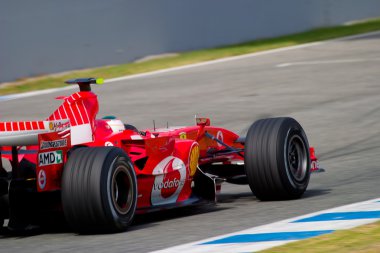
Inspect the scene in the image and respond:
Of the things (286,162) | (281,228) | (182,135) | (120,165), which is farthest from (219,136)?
(281,228)

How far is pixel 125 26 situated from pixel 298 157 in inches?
555

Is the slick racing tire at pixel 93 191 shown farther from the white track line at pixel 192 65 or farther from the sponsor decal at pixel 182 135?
the white track line at pixel 192 65

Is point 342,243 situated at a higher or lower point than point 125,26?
lower

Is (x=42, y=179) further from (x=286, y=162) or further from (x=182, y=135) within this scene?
(x=286, y=162)

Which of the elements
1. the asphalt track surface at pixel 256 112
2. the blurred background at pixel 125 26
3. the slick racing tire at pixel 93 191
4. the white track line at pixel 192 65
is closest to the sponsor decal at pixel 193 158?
the asphalt track surface at pixel 256 112

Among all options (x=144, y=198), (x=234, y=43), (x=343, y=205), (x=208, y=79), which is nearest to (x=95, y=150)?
(x=144, y=198)

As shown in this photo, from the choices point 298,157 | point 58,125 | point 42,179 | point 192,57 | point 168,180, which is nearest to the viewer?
point 42,179

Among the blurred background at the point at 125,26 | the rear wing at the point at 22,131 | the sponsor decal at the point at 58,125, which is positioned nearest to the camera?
the rear wing at the point at 22,131

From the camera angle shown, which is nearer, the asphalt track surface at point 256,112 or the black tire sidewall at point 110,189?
the black tire sidewall at point 110,189

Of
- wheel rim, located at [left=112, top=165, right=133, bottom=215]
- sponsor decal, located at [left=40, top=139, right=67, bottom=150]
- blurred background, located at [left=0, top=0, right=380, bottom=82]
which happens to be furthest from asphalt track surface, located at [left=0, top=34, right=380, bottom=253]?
blurred background, located at [left=0, top=0, right=380, bottom=82]

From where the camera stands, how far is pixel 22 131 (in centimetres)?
696

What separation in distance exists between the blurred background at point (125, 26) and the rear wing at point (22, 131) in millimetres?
12871

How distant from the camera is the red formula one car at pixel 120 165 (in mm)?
6863

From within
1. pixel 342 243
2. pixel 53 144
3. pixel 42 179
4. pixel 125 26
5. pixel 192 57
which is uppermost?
pixel 125 26
